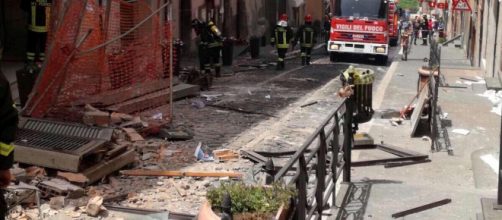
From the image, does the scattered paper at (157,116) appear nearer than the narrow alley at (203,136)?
No

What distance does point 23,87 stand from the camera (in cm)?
1005

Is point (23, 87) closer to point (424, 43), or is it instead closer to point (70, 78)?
point (70, 78)

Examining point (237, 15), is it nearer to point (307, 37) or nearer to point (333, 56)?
point (333, 56)

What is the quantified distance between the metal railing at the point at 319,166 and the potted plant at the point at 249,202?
0.12 m

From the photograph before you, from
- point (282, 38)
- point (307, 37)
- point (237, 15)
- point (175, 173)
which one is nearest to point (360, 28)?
point (307, 37)

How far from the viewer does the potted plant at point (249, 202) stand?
3660 mm

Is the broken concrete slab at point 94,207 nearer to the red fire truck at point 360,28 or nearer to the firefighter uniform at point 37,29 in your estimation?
the firefighter uniform at point 37,29

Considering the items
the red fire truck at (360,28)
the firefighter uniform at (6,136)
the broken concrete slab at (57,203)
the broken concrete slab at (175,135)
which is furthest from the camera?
the red fire truck at (360,28)

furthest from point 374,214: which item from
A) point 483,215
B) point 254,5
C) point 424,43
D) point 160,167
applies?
point 424,43

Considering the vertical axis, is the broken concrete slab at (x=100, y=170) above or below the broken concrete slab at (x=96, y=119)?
below

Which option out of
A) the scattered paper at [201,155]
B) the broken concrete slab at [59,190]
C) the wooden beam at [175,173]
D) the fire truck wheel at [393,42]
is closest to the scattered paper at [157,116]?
the scattered paper at [201,155]

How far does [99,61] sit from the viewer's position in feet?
33.3

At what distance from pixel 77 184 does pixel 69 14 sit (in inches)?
128

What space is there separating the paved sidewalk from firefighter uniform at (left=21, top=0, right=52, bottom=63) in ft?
17.4
